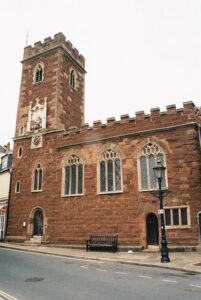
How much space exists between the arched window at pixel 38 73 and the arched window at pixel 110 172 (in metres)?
12.1

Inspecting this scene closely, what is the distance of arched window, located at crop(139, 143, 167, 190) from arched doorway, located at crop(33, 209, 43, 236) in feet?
31.2

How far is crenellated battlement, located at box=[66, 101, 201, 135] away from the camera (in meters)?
18.7

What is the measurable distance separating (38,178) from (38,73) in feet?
36.8

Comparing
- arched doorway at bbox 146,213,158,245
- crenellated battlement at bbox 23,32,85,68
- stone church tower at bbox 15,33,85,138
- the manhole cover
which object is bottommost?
the manhole cover

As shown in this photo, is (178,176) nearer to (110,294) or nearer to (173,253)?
(173,253)

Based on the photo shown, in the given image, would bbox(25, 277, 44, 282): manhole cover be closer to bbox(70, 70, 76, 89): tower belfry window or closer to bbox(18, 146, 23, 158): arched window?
bbox(18, 146, 23, 158): arched window

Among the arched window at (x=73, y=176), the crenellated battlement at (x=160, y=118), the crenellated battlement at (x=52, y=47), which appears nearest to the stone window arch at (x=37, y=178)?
the arched window at (x=73, y=176)

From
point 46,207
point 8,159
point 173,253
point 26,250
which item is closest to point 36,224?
point 46,207

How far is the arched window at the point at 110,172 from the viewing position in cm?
2028

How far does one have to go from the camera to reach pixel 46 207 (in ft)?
Result: 74.7

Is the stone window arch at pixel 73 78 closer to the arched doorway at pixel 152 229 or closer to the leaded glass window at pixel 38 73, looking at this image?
the leaded glass window at pixel 38 73

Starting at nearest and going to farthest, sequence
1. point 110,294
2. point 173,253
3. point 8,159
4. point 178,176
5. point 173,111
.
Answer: point 110,294 < point 173,253 < point 178,176 < point 173,111 < point 8,159

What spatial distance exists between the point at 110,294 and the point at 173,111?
1426 cm

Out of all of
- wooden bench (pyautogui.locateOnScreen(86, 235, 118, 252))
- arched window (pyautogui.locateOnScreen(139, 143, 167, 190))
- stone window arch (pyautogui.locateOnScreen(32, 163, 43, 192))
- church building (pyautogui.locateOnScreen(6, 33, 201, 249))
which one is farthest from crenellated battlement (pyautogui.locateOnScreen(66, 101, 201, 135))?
wooden bench (pyautogui.locateOnScreen(86, 235, 118, 252))
